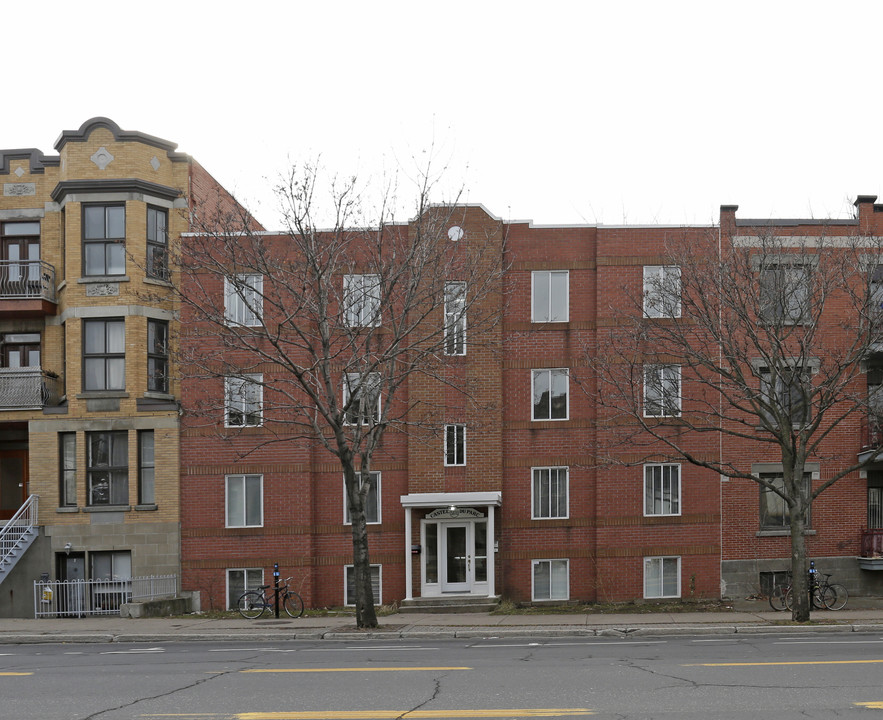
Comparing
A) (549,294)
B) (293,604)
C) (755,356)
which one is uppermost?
(549,294)

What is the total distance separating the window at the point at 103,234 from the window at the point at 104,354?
1405 mm

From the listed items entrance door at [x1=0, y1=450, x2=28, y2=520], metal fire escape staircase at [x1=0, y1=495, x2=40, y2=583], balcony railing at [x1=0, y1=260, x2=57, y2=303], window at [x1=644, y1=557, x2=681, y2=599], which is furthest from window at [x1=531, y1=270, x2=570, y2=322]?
entrance door at [x1=0, y1=450, x2=28, y2=520]

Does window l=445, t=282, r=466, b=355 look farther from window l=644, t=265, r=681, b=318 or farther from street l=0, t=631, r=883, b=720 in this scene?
street l=0, t=631, r=883, b=720

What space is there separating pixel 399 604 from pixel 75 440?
981 centimetres

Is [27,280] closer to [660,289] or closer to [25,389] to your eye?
[25,389]

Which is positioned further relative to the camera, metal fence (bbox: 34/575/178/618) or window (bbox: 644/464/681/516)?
window (bbox: 644/464/681/516)

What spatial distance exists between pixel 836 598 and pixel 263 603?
46.3 ft

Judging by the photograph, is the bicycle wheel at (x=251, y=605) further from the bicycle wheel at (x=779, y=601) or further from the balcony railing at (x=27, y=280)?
the bicycle wheel at (x=779, y=601)

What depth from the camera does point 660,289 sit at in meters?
23.6

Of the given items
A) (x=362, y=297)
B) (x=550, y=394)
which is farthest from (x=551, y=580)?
(x=362, y=297)

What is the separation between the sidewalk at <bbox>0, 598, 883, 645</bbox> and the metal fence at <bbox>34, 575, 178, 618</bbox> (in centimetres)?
178

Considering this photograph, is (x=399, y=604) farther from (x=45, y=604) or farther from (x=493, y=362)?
(x=45, y=604)

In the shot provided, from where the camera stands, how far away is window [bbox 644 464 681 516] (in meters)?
27.0

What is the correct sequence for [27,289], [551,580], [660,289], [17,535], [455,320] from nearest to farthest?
1. [455,320]
2. [660,289]
3. [17,535]
4. [551,580]
5. [27,289]
